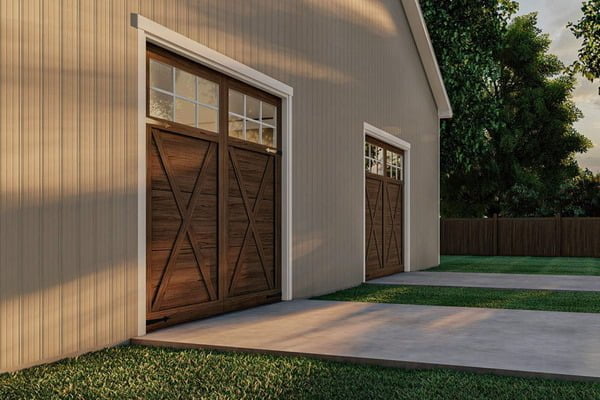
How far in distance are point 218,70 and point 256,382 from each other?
12.1 feet

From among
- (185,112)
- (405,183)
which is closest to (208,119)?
(185,112)

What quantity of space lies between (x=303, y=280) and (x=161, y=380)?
466 cm

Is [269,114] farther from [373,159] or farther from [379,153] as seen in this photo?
[379,153]

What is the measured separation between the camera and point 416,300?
812 centimetres

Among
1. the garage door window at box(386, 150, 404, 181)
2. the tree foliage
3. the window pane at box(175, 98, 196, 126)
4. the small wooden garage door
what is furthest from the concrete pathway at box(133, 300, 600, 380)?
the tree foliage

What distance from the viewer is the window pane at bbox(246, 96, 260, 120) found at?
747 centimetres

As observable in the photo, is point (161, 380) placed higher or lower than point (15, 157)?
lower

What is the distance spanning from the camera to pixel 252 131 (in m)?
7.55

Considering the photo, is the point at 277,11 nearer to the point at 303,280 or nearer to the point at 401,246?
the point at 303,280

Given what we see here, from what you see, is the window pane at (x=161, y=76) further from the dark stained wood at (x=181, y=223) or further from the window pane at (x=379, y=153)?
the window pane at (x=379, y=153)

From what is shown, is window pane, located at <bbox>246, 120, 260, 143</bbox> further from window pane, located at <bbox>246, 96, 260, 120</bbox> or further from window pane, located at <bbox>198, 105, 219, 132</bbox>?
window pane, located at <bbox>198, 105, 219, 132</bbox>

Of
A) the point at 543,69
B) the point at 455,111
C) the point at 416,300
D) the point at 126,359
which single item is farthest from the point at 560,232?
the point at 126,359

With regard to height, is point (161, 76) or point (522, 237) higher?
point (161, 76)

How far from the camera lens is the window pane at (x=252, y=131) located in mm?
7449
